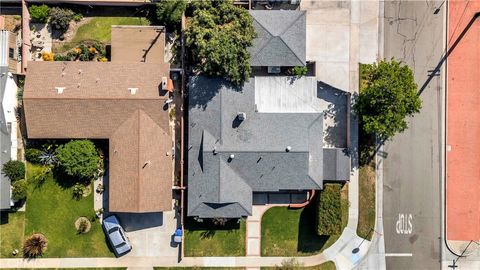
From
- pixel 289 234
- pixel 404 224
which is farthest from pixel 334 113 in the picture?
pixel 404 224

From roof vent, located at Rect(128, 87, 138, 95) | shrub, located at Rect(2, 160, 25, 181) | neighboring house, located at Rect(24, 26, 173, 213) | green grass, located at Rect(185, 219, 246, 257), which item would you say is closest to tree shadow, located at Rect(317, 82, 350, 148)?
green grass, located at Rect(185, 219, 246, 257)

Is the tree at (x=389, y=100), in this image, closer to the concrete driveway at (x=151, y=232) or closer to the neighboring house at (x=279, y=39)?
the neighboring house at (x=279, y=39)

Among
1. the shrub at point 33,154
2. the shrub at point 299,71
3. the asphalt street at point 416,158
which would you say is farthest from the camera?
the asphalt street at point 416,158

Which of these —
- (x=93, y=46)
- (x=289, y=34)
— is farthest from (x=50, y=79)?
(x=289, y=34)

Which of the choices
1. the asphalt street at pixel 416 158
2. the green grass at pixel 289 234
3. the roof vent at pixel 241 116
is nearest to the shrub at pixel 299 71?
the roof vent at pixel 241 116

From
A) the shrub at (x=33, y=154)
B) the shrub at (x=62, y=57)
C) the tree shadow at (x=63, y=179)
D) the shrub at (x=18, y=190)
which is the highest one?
the shrub at (x=62, y=57)

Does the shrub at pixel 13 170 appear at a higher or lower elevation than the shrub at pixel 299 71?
lower

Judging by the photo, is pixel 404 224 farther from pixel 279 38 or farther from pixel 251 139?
pixel 279 38

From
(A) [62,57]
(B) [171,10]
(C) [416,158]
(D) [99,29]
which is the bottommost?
(C) [416,158]

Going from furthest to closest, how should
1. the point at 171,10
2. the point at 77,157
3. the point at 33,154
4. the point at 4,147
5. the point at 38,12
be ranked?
the point at 38,12, the point at 33,154, the point at 171,10, the point at 4,147, the point at 77,157
